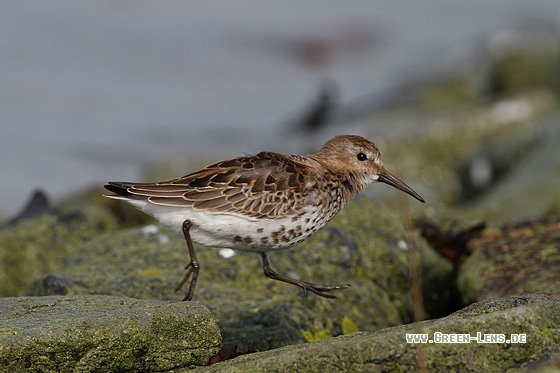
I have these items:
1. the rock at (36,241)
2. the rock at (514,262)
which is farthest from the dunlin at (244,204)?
the rock at (36,241)

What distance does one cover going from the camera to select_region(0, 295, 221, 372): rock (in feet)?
12.4

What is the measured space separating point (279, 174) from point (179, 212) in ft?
2.33

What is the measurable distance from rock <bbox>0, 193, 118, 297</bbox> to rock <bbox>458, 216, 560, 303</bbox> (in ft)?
11.4

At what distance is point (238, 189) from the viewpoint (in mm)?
5379

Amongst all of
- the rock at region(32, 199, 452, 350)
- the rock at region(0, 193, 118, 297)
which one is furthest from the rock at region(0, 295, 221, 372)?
the rock at region(0, 193, 118, 297)

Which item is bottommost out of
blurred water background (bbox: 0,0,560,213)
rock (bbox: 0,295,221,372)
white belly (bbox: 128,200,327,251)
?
rock (bbox: 0,295,221,372)

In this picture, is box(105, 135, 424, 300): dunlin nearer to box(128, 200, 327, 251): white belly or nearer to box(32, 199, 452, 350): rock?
box(128, 200, 327, 251): white belly

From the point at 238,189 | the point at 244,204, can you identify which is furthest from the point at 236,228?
the point at 238,189

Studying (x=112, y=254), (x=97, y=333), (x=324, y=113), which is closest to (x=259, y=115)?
(x=324, y=113)

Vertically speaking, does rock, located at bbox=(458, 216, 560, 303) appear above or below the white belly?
above

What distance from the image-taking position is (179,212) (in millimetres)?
5328

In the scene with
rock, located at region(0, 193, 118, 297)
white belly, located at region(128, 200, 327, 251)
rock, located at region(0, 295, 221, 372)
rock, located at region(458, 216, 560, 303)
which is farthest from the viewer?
rock, located at region(0, 193, 118, 297)

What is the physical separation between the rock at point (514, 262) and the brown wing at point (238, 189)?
1568mm

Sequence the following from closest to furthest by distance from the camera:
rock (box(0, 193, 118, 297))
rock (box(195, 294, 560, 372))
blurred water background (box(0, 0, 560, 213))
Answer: rock (box(195, 294, 560, 372)), rock (box(0, 193, 118, 297)), blurred water background (box(0, 0, 560, 213))
